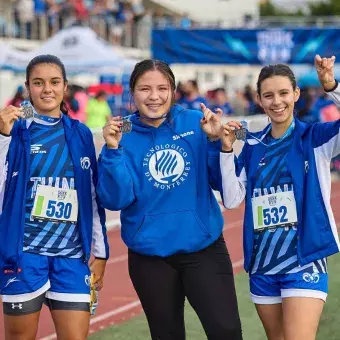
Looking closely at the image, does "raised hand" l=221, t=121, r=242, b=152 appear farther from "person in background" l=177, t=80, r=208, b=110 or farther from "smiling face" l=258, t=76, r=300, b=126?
"person in background" l=177, t=80, r=208, b=110

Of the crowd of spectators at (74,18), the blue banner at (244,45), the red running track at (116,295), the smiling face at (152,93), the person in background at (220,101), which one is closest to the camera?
the smiling face at (152,93)

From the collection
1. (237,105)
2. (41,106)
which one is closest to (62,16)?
(237,105)

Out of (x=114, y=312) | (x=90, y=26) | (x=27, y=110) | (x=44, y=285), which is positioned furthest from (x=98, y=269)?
(x=90, y=26)

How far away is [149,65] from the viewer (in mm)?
4816

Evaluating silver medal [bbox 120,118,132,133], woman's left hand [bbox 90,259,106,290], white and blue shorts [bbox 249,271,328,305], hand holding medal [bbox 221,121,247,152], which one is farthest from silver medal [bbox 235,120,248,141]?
woman's left hand [bbox 90,259,106,290]

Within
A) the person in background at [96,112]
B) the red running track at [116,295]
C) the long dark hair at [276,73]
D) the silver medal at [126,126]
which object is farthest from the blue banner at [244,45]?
the silver medal at [126,126]

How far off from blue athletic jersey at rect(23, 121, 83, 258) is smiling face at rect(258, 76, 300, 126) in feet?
3.70

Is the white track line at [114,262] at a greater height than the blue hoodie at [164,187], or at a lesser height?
lesser

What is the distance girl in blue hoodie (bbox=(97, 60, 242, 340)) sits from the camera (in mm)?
4664

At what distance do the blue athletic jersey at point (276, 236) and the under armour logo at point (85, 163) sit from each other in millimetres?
921

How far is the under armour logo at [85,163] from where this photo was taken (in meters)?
4.83

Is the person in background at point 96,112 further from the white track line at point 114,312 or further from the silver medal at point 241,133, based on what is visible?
the silver medal at point 241,133

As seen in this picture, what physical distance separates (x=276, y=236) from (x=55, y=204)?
47.2 inches

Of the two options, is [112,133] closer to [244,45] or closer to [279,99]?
[279,99]
